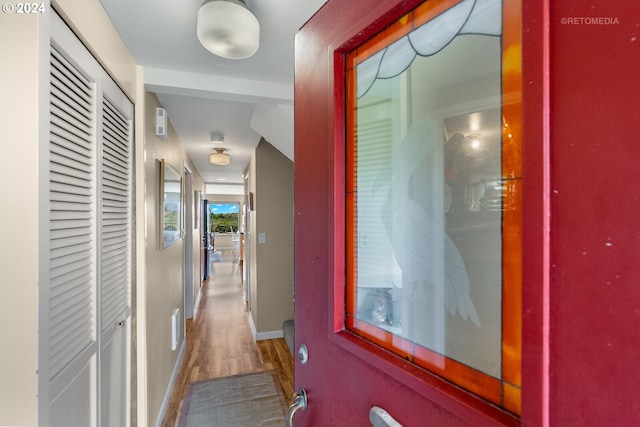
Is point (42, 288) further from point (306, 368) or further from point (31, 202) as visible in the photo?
point (306, 368)

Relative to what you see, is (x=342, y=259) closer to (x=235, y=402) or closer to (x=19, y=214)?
(x=19, y=214)

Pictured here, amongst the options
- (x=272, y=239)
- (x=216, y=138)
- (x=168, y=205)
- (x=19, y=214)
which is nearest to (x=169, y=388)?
(x=168, y=205)

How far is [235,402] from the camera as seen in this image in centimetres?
228

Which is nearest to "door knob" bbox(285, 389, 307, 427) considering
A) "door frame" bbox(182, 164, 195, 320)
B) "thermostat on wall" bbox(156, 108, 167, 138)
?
"thermostat on wall" bbox(156, 108, 167, 138)

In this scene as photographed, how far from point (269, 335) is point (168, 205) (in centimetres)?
197

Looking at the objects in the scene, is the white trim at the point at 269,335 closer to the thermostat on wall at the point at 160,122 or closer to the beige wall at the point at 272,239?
the beige wall at the point at 272,239

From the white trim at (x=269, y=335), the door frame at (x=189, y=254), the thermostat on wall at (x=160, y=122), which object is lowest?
the white trim at (x=269, y=335)

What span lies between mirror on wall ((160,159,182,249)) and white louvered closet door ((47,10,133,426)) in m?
0.62

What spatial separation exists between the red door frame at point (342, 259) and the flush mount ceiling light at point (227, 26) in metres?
0.34

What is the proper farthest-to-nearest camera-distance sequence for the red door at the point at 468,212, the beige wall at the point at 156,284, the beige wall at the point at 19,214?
the beige wall at the point at 156,284 < the beige wall at the point at 19,214 < the red door at the point at 468,212

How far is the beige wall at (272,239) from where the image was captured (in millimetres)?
3510

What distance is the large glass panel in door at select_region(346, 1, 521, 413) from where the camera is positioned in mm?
468

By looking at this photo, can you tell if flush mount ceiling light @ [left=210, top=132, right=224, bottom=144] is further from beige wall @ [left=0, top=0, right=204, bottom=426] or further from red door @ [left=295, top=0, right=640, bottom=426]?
red door @ [left=295, top=0, right=640, bottom=426]

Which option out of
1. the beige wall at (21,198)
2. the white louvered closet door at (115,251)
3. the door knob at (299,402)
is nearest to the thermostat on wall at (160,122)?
the white louvered closet door at (115,251)
